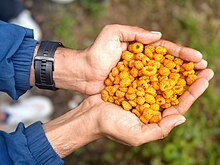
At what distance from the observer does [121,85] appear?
2279mm

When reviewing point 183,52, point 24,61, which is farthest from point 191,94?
point 24,61

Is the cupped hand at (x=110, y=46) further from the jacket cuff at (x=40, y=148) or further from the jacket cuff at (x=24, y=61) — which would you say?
the jacket cuff at (x=40, y=148)

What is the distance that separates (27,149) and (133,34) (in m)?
0.88

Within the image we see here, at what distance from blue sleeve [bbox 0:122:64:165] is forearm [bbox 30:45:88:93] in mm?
352

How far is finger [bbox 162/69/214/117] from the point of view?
224 cm

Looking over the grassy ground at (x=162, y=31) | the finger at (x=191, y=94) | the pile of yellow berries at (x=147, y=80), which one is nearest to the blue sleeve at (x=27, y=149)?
the pile of yellow berries at (x=147, y=80)

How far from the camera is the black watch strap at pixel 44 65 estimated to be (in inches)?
91.0

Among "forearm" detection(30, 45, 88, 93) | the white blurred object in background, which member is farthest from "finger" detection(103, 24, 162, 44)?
the white blurred object in background

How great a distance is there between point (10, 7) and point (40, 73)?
1.31 metres

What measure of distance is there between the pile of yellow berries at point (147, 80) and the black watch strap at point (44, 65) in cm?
33

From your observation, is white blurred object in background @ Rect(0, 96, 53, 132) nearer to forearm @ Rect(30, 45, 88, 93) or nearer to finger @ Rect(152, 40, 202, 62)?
forearm @ Rect(30, 45, 88, 93)

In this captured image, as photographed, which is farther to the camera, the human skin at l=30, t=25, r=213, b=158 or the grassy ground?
the grassy ground

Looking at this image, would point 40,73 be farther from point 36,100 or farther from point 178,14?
point 178,14

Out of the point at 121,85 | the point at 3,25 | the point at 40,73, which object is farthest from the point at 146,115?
the point at 3,25
